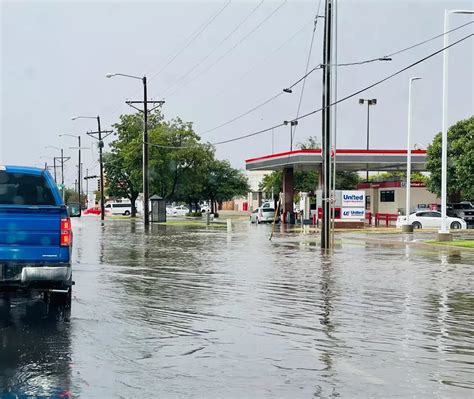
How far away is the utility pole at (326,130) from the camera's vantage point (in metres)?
26.0

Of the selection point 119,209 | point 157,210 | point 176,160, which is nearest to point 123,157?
point 176,160

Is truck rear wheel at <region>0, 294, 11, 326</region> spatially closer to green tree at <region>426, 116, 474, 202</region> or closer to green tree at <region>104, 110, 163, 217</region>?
green tree at <region>426, 116, 474, 202</region>

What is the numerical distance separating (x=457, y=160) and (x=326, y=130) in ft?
84.2

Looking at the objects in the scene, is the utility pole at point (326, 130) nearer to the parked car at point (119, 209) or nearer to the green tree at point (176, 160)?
the green tree at point (176, 160)

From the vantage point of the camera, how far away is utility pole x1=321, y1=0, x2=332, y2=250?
85.1ft

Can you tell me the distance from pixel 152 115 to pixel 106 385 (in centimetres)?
6878

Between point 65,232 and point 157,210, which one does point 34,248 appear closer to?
point 65,232

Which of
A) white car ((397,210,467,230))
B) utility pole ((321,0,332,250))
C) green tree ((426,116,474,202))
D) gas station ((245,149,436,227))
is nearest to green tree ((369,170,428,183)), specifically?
gas station ((245,149,436,227))

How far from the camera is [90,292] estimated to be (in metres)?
12.7

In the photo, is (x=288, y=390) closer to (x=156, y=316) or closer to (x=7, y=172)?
(x=156, y=316)

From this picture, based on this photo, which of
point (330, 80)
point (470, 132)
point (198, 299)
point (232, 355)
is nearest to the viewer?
point (232, 355)


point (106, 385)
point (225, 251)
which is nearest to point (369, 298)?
point (106, 385)

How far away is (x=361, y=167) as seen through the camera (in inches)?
2180

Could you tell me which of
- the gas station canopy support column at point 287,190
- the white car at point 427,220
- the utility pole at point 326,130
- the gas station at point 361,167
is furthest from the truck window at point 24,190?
the gas station canopy support column at point 287,190
